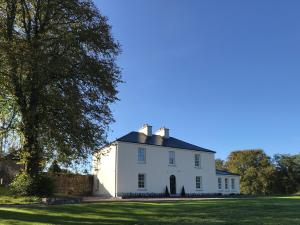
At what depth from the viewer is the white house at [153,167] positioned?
3950cm

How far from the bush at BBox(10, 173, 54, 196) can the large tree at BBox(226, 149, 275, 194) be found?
171ft

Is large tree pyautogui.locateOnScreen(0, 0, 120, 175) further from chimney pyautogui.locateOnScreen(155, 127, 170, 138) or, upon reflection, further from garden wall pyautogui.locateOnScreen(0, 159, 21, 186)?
chimney pyautogui.locateOnScreen(155, 127, 170, 138)

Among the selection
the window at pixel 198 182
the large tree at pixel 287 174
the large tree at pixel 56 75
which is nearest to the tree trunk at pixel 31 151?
the large tree at pixel 56 75

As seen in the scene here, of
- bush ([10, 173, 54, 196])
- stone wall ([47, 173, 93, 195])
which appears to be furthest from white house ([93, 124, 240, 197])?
bush ([10, 173, 54, 196])

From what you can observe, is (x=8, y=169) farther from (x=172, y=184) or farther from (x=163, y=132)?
(x=163, y=132)

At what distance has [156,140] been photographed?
44188mm

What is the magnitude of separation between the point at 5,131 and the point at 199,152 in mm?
27921

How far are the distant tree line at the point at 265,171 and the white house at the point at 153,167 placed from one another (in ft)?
76.7

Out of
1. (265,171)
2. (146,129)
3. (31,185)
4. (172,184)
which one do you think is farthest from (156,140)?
(265,171)

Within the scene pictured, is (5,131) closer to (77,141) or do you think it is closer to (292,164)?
(77,141)

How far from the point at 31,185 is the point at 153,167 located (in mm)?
19722

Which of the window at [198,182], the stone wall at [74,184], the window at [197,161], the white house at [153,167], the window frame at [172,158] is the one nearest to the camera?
the stone wall at [74,184]

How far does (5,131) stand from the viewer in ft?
76.5

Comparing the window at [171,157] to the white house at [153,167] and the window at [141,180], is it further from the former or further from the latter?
the window at [141,180]
